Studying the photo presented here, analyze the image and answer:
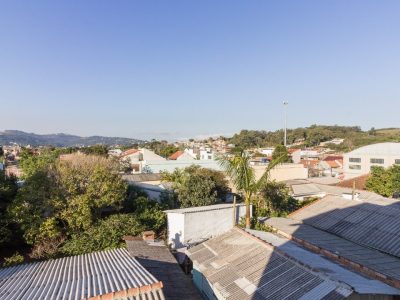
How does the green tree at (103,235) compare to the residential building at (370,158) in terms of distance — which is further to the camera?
the residential building at (370,158)

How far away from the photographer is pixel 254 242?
485 inches

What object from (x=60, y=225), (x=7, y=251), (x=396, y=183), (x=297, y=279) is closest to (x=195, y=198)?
(x=60, y=225)

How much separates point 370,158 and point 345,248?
154 ft

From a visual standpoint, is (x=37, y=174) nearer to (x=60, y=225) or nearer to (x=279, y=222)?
(x=60, y=225)

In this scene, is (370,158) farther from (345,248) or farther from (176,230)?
(345,248)

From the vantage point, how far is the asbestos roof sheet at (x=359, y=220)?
13078 millimetres

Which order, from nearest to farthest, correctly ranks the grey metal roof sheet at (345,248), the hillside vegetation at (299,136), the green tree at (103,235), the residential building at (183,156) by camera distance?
the grey metal roof sheet at (345,248), the green tree at (103,235), the residential building at (183,156), the hillside vegetation at (299,136)

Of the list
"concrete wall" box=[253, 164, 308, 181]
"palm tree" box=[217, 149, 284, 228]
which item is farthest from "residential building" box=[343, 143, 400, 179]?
"palm tree" box=[217, 149, 284, 228]

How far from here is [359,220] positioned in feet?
49.9

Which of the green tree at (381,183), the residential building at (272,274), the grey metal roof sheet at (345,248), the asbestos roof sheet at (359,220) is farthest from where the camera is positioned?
the green tree at (381,183)

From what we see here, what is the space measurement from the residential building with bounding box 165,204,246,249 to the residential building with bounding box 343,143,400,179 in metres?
39.2

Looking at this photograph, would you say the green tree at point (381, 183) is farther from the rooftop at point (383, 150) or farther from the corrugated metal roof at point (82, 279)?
the corrugated metal roof at point (82, 279)

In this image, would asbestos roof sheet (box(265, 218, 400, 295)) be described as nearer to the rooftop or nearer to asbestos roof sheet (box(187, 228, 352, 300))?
asbestos roof sheet (box(187, 228, 352, 300))

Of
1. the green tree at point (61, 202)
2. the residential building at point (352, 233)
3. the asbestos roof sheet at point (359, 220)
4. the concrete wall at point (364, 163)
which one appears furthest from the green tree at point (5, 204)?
the concrete wall at point (364, 163)
